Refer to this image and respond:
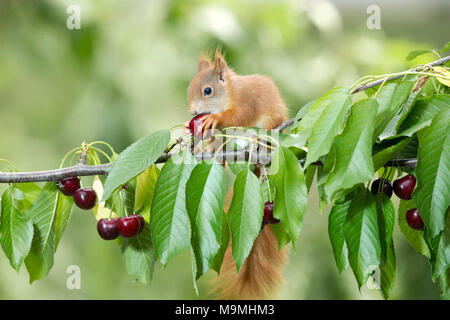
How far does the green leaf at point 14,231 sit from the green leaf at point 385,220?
398mm

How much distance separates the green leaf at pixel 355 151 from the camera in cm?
41

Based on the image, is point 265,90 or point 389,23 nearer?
point 265,90

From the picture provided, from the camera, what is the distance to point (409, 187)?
20.6 inches

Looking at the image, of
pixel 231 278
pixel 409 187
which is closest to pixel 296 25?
pixel 231 278

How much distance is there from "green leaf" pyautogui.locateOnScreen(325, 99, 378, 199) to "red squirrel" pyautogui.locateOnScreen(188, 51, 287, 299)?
0.37 metres

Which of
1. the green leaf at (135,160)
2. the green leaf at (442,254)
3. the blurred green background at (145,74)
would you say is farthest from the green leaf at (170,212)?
the blurred green background at (145,74)

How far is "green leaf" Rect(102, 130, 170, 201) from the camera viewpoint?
483mm

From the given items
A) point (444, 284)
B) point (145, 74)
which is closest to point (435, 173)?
point (444, 284)

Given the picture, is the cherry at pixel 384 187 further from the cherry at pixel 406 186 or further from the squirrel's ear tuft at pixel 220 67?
the squirrel's ear tuft at pixel 220 67

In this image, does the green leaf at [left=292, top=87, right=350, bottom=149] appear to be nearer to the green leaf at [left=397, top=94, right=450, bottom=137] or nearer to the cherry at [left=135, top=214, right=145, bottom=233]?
the green leaf at [left=397, top=94, right=450, bottom=137]
